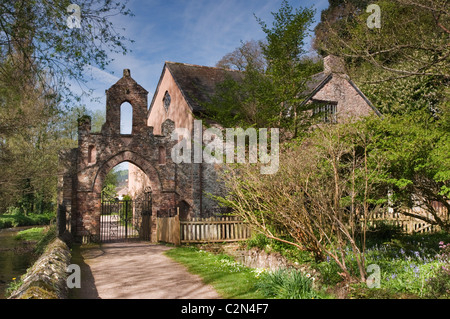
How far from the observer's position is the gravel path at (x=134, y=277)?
7934 mm

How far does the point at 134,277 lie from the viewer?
9.74 m

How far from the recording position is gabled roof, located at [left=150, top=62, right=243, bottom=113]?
21337 mm

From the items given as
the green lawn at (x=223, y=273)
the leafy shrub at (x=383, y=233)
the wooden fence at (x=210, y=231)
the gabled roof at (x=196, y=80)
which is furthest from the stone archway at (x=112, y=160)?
the leafy shrub at (x=383, y=233)

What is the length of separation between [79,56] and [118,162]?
8302 millimetres

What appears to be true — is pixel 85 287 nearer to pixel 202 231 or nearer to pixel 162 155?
pixel 202 231

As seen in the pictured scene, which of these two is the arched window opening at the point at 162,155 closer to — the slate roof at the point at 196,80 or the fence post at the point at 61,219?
the slate roof at the point at 196,80

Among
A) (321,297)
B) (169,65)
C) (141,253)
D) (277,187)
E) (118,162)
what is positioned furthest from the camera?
(169,65)

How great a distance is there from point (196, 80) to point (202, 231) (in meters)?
11.3

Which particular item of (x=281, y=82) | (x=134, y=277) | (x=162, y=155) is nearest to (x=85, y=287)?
(x=134, y=277)

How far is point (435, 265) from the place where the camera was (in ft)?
25.9

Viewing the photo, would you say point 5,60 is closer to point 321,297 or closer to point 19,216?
point 321,297

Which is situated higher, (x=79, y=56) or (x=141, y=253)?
(x=79, y=56)

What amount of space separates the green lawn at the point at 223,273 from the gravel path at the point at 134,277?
28 cm

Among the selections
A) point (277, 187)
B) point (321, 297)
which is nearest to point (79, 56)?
point (277, 187)
